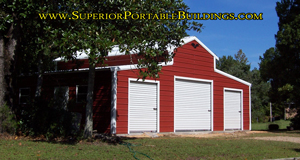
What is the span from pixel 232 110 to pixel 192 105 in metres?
3.77

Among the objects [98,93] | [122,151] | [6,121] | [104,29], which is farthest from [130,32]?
[6,121]

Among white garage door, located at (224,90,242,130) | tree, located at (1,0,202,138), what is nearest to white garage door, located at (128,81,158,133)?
tree, located at (1,0,202,138)

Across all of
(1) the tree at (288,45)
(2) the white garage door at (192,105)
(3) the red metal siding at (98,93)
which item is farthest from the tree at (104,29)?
(1) the tree at (288,45)

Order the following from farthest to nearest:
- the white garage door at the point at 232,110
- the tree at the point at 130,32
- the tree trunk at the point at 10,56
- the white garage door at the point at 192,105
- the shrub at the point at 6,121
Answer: the white garage door at the point at 232,110 < the white garage door at the point at 192,105 < the tree trunk at the point at 10,56 < the shrub at the point at 6,121 < the tree at the point at 130,32

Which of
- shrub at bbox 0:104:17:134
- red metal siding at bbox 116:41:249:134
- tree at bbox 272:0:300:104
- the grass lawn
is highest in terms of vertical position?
tree at bbox 272:0:300:104

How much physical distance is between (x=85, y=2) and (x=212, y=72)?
11.3 meters

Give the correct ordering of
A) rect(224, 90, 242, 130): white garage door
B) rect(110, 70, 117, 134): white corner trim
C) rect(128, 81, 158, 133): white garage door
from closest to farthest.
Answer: rect(110, 70, 117, 134): white corner trim, rect(128, 81, 158, 133): white garage door, rect(224, 90, 242, 130): white garage door

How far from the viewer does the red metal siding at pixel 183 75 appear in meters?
15.5

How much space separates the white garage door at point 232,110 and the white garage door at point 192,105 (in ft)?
5.21

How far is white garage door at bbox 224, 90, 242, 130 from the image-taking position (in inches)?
819

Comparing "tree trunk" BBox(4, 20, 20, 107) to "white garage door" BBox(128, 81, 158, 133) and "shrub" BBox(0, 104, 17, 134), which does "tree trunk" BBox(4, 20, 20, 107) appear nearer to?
"shrub" BBox(0, 104, 17, 134)

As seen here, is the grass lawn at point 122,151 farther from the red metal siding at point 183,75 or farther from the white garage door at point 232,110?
the white garage door at point 232,110

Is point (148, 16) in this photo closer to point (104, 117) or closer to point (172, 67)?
point (104, 117)

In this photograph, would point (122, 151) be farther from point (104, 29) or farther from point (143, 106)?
point (143, 106)
